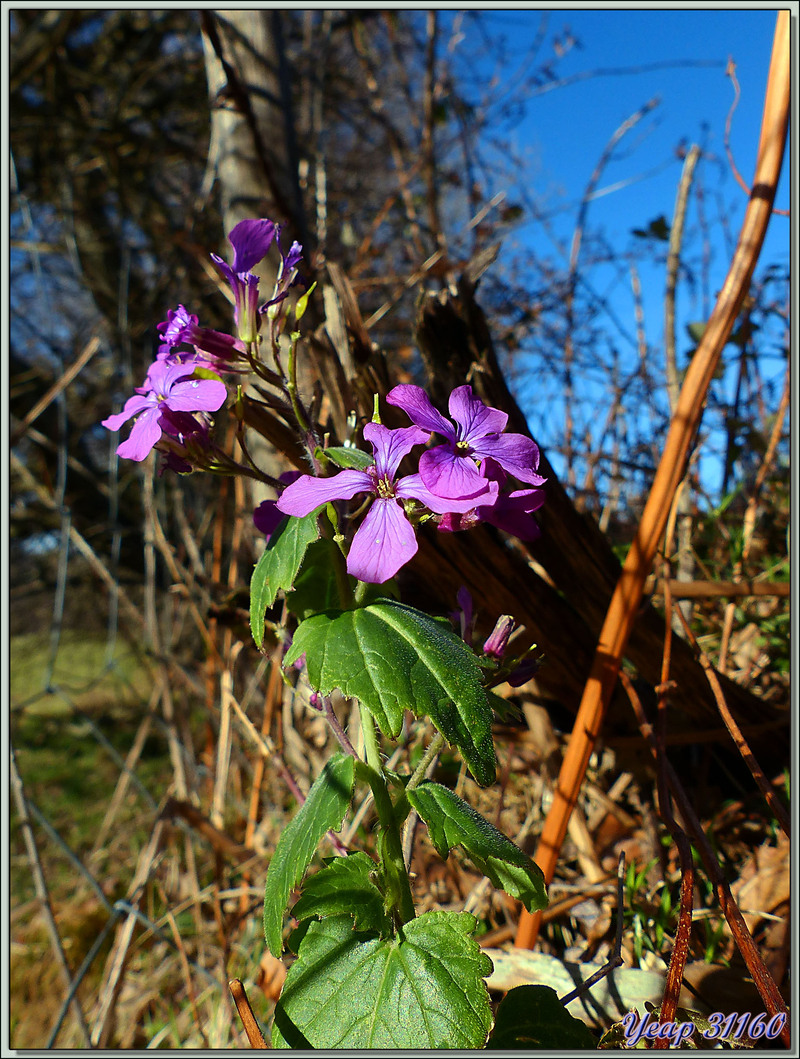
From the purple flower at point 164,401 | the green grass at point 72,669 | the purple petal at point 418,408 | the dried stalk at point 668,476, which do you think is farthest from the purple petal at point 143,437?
the green grass at point 72,669

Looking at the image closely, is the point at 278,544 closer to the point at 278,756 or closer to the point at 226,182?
the point at 278,756

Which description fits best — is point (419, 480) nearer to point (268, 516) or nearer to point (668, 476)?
point (268, 516)

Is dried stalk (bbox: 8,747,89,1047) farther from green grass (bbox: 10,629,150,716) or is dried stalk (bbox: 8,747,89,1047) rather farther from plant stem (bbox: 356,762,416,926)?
green grass (bbox: 10,629,150,716)

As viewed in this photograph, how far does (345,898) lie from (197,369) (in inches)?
19.6

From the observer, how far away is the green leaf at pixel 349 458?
584mm

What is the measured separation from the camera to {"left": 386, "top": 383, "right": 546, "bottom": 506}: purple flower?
0.56 m

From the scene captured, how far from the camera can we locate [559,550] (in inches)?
36.0

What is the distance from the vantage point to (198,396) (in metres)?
0.59

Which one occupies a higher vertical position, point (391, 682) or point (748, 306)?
point (748, 306)

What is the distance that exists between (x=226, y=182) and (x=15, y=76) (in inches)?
87.3

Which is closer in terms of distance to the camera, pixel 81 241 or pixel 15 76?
pixel 15 76

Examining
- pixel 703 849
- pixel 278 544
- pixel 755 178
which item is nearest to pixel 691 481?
pixel 755 178

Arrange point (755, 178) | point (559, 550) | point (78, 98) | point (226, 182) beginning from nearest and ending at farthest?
point (755, 178) → point (559, 550) → point (226, 182) → point (78, 98)

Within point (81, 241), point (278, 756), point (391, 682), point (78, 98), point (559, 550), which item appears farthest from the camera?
point (81, 241)
